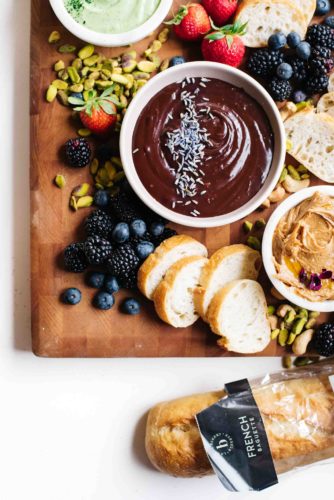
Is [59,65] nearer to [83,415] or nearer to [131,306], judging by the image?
[131,306]

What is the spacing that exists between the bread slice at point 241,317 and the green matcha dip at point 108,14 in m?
0.93

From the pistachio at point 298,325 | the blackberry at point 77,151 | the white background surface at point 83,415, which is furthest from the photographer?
the white background surface at point 83,415

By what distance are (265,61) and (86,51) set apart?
0.62m

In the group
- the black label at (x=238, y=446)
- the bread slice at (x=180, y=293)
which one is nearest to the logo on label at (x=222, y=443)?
the black label at (x=238, y=446)

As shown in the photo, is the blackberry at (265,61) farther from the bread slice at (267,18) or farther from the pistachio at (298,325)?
the pistachio at (298,325)

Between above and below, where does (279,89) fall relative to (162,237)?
above

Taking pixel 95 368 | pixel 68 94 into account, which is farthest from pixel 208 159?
pixel 95 368

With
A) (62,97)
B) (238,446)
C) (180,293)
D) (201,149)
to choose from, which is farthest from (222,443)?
(62,97)

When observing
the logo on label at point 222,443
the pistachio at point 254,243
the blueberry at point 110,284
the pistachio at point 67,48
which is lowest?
the logo on label at point 222,443

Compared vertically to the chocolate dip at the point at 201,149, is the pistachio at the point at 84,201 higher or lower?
lower

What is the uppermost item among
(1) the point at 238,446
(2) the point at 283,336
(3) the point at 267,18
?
(3) the point at 267,18

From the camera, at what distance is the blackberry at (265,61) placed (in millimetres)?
2158

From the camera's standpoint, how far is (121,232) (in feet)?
6.91

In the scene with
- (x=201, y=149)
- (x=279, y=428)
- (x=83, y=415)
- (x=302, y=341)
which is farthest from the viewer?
(x=83, y=415)
